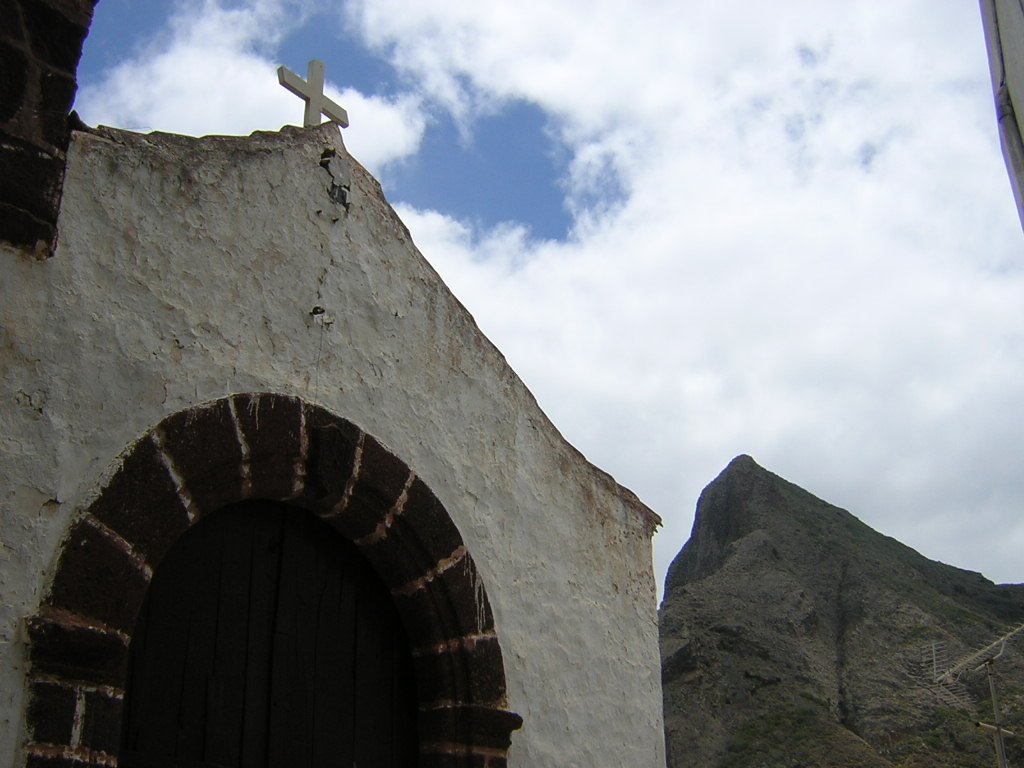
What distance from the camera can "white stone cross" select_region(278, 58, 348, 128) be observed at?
4754 millimetres

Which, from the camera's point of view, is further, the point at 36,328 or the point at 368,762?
the point at 368,762

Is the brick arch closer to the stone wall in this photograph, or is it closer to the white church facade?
the white church facade

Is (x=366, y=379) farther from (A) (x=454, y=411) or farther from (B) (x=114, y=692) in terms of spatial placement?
(B) (x=114, y=692)

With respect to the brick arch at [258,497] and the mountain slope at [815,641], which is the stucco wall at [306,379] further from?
the mountain slope at [815,641]

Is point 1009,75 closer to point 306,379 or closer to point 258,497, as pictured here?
point 306,379

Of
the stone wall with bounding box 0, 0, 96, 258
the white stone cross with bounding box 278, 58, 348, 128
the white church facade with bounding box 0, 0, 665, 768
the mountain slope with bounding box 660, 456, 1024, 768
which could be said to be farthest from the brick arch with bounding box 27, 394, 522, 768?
the mountain slope with bounding box 660, 456, 1024, 768

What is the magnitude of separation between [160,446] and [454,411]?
156 cm

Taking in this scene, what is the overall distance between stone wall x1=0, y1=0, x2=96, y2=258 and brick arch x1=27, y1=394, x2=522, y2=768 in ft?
2.41

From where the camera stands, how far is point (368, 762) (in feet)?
13.3

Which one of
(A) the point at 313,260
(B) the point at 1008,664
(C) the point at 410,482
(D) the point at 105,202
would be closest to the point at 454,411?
(C) the point at 410,482

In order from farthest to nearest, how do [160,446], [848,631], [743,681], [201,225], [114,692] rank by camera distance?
[848,631] → [743,681] → [201,225] → [160,446] → [114,692]

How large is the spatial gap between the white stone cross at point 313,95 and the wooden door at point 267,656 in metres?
1.74

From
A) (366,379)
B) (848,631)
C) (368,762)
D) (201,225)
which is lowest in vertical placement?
(368,762)

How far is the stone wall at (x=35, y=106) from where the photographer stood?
10.2 ft
